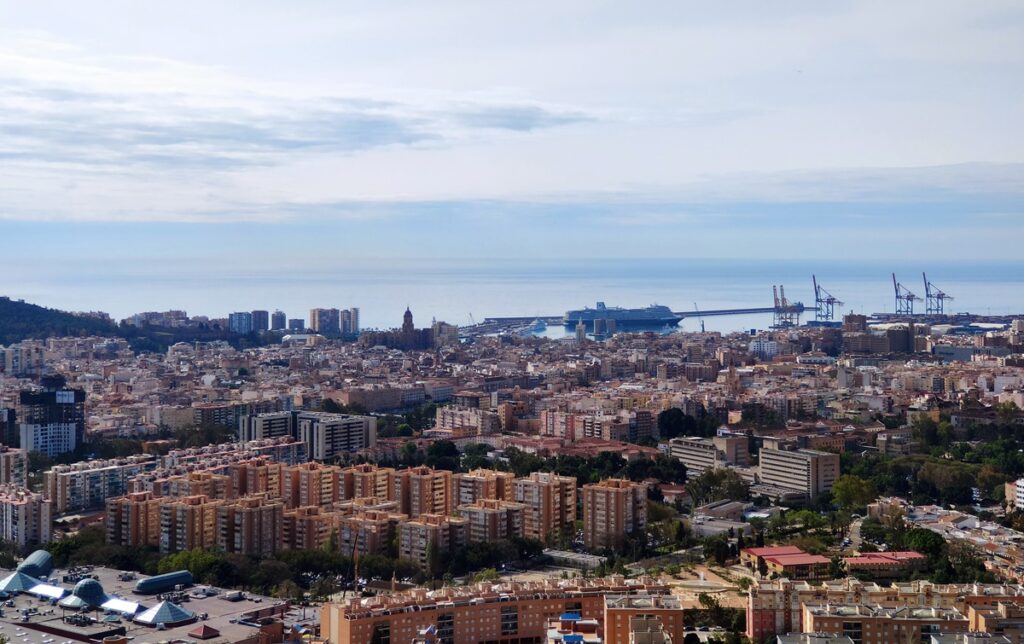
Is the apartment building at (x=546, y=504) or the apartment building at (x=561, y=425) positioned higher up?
the apartment building at (x=561, y=425)

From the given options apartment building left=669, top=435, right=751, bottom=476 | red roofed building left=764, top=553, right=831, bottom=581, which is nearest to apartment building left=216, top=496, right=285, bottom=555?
red roofed building left=764, top=553, right=831, bottom=581

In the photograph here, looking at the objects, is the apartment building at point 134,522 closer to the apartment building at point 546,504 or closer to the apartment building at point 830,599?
the apartment building at point 546,504

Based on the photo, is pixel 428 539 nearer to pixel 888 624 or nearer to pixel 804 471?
pixel 888 624

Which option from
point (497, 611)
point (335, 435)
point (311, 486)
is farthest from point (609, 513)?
point (335, 435)

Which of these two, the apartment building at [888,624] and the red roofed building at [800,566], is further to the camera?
the red roofed building at [800,566]

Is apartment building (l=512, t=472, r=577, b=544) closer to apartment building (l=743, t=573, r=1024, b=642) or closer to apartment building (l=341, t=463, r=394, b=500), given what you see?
apartment building (l=341, t=463, r=394, b=500)

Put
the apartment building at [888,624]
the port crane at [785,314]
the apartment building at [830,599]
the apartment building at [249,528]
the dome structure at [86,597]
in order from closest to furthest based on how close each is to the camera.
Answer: the apartment building at [888,624] < the apartment building at [830,599] < the dome structure at [86,597] < the apartment building at [249,528] < the port crane at [785,314]

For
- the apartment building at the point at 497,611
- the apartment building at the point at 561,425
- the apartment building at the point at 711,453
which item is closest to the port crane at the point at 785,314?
the apartment building at the point at 561,425
